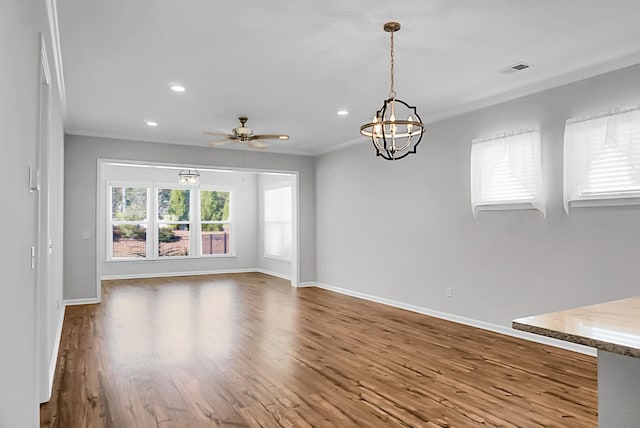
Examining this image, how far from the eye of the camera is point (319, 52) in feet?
12.5

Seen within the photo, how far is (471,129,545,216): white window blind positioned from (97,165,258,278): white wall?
23.3 ft

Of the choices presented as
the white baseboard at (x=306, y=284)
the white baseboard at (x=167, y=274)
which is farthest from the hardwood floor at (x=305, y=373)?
the white baseboard at (x=167, y=274)

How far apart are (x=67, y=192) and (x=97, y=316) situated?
2.18 metres

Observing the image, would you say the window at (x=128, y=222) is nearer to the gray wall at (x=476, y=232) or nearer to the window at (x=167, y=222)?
the window at (x=167, y=222)

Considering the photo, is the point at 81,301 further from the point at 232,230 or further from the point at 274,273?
the point at 232,230

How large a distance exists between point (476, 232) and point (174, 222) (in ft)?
24.8

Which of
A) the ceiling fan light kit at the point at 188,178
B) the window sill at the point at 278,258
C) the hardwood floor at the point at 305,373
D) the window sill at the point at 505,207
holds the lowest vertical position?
the hardwood floor at the point at 305,373

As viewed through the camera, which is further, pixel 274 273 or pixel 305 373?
pixel 274 273

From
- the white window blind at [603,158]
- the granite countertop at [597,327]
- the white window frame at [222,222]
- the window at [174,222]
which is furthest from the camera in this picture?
the white window frame at [222,222]

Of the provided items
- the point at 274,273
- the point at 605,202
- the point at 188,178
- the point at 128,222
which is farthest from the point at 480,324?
the point at 128,222

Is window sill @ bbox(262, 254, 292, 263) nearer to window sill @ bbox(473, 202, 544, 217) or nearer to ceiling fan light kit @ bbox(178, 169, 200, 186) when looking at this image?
ceiling fan light kit @ bbox(178, 169, 200, 186)

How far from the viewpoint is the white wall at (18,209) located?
1.42 meters

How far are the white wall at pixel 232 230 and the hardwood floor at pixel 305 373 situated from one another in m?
4.03

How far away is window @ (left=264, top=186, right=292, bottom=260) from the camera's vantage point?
33.4 ft
